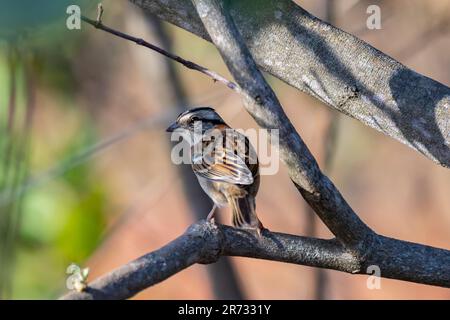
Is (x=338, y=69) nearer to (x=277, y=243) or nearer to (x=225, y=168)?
(x=277, y=243)

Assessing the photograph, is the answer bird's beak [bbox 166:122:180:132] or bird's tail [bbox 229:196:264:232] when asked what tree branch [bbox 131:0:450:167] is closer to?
bird's tail [bbox 229:196:264:232]

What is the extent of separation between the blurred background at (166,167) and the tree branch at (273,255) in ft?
5.69

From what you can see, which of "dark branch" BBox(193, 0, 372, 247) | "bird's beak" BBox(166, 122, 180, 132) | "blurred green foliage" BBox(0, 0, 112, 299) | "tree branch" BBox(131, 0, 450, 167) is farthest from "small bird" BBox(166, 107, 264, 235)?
"blurred green foliage" BBox(0, 0, 112, 299)

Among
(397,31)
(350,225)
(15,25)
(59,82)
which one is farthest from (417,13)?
(15,25)

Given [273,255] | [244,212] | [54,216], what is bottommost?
[273,255]

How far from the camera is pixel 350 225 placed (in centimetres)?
249

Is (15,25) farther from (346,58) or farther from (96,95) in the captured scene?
(96,95)

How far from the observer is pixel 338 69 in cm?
269

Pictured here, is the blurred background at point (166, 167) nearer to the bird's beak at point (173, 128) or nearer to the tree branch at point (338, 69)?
the bird's beak at point (173, 128)

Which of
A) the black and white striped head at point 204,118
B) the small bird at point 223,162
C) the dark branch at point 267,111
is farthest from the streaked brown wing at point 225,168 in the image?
the dark branch at point 267,111

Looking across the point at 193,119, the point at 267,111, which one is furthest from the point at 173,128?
the point at 267,111

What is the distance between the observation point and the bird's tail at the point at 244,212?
114 inches

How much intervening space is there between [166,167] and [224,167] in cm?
242

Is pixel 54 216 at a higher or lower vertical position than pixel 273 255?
higher
